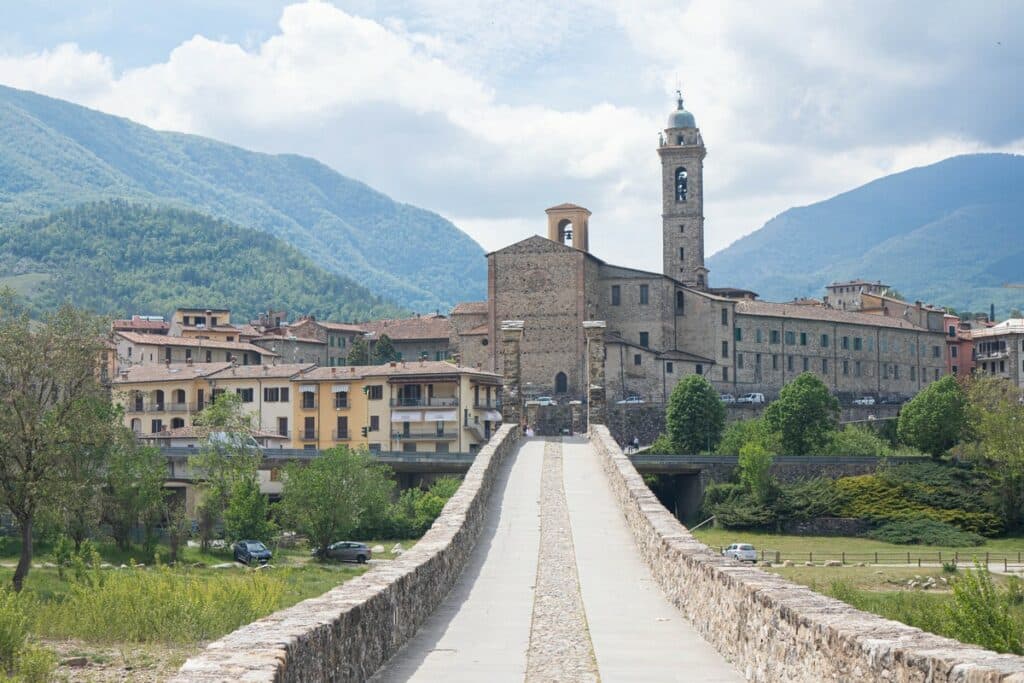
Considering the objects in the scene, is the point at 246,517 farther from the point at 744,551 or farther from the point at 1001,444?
the point at 1001,444

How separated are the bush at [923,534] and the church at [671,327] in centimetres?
2771

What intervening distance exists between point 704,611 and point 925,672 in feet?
19.2

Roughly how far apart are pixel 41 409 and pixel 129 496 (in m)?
12.8

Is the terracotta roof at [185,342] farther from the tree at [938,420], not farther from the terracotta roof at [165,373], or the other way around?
the tree at [938,420]

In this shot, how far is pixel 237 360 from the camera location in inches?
3826

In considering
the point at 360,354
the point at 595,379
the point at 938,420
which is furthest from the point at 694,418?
the point at 360,354

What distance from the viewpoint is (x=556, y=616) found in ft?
44.5

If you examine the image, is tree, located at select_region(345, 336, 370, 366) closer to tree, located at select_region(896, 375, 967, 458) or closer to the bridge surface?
tree, located at select_region(896, 375, 967, 458)

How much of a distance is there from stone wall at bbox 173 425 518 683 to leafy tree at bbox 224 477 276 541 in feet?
111

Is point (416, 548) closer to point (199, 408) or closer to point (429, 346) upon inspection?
point (199, 408)

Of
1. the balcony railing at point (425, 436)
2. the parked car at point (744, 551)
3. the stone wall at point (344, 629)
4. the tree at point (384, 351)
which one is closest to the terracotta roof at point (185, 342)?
the tree at point (384, 351)

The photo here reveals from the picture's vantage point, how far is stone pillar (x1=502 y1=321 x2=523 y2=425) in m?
45.9

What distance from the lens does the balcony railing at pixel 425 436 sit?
69.6m

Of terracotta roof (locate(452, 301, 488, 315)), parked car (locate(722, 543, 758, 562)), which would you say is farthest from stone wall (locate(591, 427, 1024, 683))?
terracotta roof (locate(452, 301, 488, 315))
